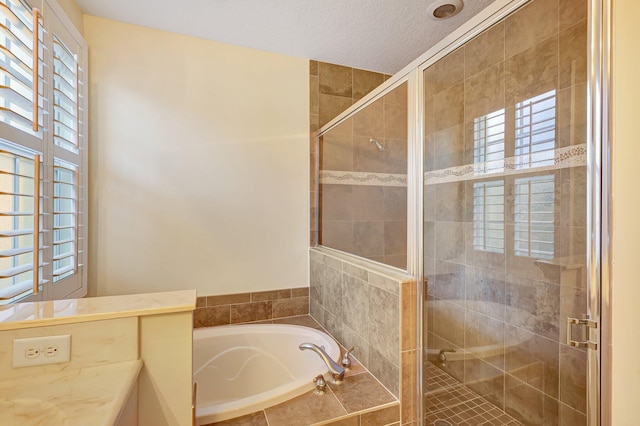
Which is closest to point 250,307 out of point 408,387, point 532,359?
point 408,387

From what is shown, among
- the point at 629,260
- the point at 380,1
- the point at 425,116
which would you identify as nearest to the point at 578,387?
the point at 629,260

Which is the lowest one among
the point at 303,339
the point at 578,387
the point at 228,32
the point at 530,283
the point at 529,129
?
the point at 303,339

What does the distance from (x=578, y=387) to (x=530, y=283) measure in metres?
0.45

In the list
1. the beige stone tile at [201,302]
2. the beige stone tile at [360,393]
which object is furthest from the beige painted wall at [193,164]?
the beige stone tile at [360,393]

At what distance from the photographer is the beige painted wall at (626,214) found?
2.37 ft

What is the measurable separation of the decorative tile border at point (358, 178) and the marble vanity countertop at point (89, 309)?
1256 mm

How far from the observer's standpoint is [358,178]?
2154 millimetres

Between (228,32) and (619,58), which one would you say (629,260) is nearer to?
(619,58)

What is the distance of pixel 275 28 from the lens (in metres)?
1.90

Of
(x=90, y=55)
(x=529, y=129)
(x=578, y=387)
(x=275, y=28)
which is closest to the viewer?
(x=578, y=387)

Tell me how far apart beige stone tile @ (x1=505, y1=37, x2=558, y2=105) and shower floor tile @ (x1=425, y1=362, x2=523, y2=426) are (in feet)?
4.48

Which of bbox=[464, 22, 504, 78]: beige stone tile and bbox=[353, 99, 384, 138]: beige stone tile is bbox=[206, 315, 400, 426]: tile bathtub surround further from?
bbox=[464, 22, 504, 78]: beige stone tile

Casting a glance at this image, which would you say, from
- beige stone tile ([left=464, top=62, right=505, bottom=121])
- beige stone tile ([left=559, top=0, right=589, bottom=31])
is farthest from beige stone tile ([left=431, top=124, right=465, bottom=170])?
beige stone tile ([left=559, top=0, right=589, bottom=31])

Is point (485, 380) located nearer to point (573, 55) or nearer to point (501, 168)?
point (501, 168)
